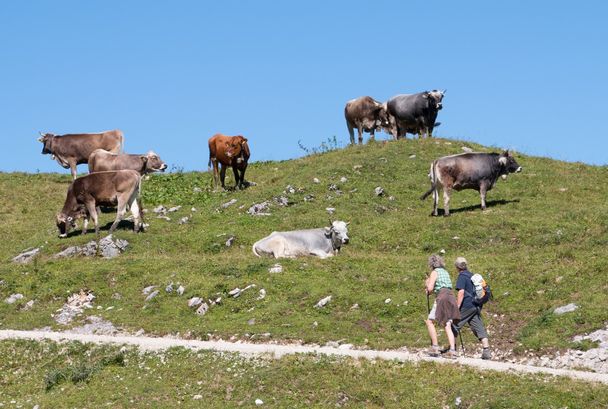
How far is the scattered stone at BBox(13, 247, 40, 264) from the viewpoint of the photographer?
34.9 meters

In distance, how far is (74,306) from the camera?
96.3 ft

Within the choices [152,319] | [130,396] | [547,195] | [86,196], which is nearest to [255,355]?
[130,396]

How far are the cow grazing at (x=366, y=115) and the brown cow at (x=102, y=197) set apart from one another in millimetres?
16920

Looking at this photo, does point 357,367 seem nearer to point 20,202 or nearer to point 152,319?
point 152,319

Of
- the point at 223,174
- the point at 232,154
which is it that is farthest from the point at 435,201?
the point at 223,174

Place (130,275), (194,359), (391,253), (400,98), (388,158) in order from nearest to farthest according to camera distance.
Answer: (194,359) → (130,275) → (391,253) → (388,158) → (400,98)

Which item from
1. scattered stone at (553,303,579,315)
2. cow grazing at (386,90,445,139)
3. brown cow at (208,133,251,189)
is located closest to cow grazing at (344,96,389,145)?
cow grazing at (386,90,445,139)

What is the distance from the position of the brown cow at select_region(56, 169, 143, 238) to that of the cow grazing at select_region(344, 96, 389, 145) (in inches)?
666

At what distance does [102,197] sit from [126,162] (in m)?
5.38

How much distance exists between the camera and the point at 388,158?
43.8 meters

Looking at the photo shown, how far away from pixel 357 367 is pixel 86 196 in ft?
61.5

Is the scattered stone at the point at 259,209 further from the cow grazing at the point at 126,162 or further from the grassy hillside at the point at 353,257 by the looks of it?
the cow grazing at the point at 126,162

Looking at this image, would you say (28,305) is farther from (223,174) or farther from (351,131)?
(351,131)

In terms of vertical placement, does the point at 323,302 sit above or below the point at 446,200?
below
